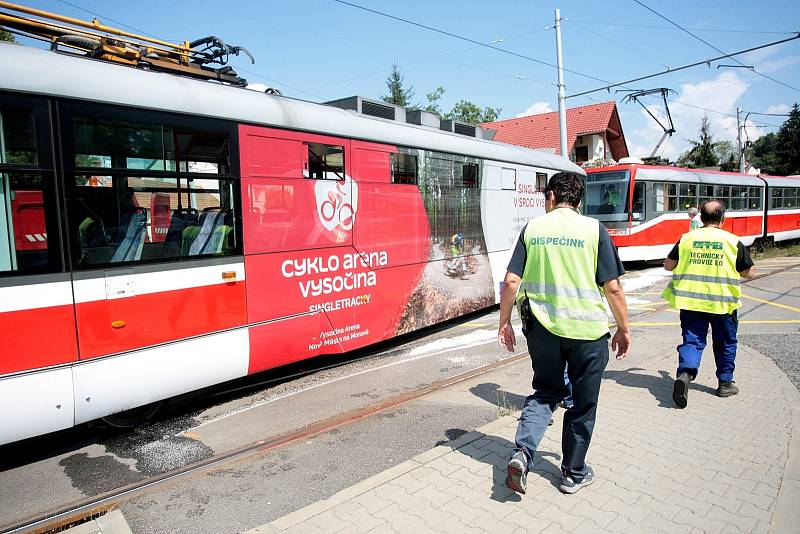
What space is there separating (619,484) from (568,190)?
1999mm

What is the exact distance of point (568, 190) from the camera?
3.38m

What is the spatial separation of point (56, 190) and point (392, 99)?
55.6 m

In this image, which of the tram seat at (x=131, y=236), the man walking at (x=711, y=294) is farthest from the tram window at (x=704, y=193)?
the tram seat at (x=131, y=236)

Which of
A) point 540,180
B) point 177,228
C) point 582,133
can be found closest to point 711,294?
point 177,228

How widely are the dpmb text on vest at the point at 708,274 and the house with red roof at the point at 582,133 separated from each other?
1139 inches

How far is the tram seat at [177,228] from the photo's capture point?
457cm

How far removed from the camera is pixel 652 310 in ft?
32.7

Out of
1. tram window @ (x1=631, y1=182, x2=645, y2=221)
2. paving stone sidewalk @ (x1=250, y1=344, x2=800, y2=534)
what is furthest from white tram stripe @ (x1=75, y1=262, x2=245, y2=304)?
tram window @ (x1=631, y1=182, x2=645, y2=221)

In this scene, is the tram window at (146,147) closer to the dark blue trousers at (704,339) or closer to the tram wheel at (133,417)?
the tram wheel at (133,417)

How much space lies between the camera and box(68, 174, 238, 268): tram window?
13.3 ft

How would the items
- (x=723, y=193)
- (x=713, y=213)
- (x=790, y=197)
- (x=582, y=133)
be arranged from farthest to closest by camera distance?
(x=582, y=133) < (x=790, y=197) < (x=723, y=193) < (x=713, y=213)

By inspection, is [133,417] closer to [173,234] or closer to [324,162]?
[173,234]

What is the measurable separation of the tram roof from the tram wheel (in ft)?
8.95

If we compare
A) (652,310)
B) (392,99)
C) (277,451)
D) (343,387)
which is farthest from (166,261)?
(392,99)
